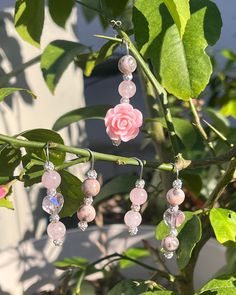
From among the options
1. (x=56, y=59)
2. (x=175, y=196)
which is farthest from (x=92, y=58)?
(x=175, y=196)

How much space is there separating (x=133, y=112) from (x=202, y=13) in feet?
0.38

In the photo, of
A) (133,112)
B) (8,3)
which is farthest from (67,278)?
(8,3)

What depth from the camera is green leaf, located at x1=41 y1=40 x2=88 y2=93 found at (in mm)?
810

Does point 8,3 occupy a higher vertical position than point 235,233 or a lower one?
higher

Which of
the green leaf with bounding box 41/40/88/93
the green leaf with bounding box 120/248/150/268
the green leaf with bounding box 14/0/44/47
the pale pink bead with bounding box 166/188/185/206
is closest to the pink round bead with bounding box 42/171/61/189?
the pale pink bead with bounding box 166/188/185/206

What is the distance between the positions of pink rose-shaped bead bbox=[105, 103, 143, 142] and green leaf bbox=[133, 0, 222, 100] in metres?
0.05

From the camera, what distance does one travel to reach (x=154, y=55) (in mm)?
538

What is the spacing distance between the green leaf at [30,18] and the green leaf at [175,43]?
0.56 feet

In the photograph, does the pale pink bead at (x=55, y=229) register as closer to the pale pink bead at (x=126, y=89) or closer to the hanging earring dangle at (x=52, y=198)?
the hanging earring dangle at (x=52, y=198)

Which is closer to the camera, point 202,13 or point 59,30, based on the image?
point 202,13

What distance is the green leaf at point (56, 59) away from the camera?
81 centimetres

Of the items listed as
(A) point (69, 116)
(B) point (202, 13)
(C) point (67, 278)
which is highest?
(B) point (202, 13)

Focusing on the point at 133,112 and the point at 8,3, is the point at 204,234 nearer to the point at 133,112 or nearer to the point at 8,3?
the point at 133,112

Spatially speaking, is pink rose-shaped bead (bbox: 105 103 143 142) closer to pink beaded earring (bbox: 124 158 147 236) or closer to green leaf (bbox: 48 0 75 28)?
pink beaded earring (bbox: 124 158 147 236)
